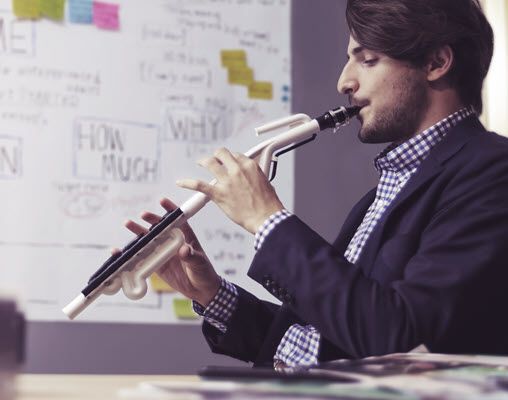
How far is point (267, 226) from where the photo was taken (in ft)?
3.82

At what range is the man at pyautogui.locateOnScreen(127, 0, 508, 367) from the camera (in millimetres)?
1119

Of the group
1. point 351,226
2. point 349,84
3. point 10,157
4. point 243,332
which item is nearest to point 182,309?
point 10,157

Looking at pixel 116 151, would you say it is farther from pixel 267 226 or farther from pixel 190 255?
pixel 267 226

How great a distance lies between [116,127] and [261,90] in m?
0.48

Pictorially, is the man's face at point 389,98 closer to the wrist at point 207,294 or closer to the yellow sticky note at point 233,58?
the wrist at point 207,294

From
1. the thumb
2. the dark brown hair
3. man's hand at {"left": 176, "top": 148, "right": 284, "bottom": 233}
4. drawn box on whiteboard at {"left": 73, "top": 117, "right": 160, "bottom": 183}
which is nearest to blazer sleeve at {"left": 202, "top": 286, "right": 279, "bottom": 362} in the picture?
the thumb

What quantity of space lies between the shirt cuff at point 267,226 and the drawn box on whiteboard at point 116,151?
115 centimetres

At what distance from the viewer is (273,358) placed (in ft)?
4.79

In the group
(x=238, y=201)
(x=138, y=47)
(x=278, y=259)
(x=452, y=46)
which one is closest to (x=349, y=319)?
(x=278, y=259)

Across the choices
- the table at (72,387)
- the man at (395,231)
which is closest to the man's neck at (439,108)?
the man at (395,231)

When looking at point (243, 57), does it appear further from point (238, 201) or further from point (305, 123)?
point (238, 201)

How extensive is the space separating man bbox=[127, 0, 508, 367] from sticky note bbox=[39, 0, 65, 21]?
103 cm

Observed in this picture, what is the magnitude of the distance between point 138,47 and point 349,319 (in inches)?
56.5

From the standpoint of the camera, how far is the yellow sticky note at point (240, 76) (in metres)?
2.39
